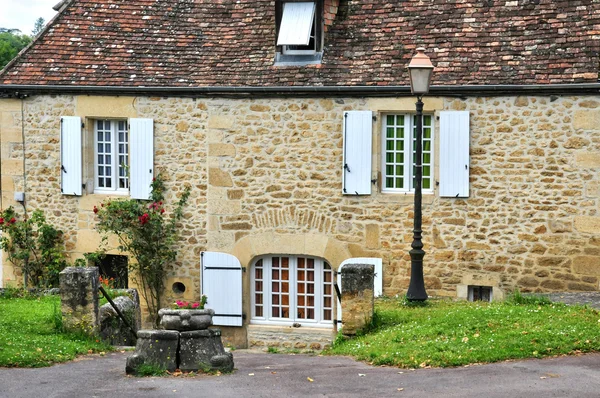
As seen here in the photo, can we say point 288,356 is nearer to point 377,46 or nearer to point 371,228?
point 371,228

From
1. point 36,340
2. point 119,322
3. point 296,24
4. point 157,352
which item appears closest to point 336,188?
point 296,24

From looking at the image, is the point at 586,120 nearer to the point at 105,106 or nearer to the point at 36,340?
the point at 105,106

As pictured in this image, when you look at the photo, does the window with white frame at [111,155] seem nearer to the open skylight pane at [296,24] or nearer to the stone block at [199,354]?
the open skylight pane at [296,24]

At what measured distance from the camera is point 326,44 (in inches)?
648

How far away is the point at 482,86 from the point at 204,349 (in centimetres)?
686

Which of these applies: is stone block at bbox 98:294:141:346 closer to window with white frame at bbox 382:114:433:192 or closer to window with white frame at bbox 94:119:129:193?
window with white frame at bbox 94:119:129:193

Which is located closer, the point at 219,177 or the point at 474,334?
the point at 474,334

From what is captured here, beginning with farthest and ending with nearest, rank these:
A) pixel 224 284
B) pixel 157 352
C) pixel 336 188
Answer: pixel 224 284 → pixel 336 188 → pixel 157 352

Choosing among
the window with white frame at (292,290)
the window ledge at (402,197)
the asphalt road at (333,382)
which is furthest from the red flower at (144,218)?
the asphalt road at (333,382)

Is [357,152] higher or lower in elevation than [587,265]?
higher

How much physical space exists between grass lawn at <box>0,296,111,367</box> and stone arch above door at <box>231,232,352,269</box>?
363 cm

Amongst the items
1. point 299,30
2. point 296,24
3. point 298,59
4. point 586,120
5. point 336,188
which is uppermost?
point 296,24

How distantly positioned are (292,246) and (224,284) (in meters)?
1.32

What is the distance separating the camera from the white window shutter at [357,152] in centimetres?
1585
